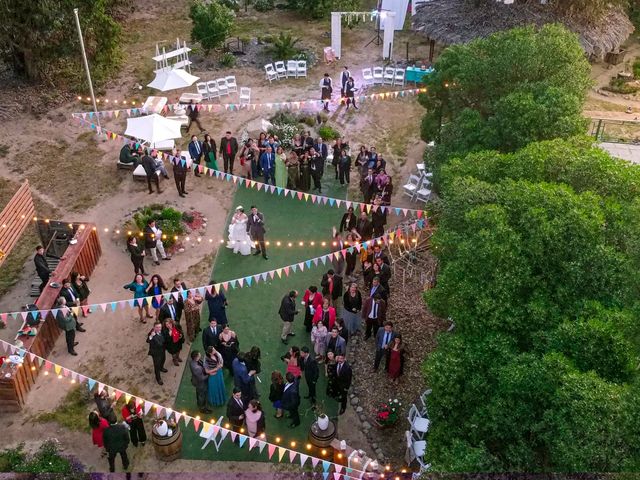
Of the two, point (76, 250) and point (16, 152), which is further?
point (16, 152)

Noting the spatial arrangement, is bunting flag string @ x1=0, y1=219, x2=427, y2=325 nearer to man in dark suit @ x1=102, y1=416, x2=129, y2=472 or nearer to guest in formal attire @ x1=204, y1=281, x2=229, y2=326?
guest in formal attire @ x1=204, y1=281, x2=229, y2=326

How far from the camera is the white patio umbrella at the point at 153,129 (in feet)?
65.7

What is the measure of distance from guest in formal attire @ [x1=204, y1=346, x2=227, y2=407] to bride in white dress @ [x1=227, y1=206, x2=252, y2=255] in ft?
14.9

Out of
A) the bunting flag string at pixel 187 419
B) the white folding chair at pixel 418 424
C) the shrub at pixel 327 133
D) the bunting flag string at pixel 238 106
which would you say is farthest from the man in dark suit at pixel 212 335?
the bunting flag string at pixel 238 106

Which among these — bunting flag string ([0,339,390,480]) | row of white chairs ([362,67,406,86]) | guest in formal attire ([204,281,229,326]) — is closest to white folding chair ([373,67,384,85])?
row of white chairs ([362,67,406,86])

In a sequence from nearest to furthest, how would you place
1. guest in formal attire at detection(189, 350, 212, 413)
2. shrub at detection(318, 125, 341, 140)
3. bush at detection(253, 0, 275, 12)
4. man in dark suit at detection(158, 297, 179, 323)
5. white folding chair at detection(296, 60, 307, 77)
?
guest in formal attire at detection(189, 350, 212, 413) → man in dark suit at detection(158, 297, 179, 323) → shrub at detection(318, 125, 341, 140) → white folding chair at detection(296, 60, 307, 77) → bush at detection(253, 0, 275, 12)

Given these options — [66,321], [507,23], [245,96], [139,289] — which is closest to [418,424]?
[139,289]

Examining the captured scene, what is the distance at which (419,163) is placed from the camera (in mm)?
21547

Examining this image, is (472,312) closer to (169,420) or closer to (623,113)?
(169,420)

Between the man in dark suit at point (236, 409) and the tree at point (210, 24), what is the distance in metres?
17.9

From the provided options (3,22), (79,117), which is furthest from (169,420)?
(3,22)

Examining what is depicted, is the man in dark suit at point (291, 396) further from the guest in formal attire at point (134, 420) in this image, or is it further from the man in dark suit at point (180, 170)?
the man in dark suit at point (180, 170)

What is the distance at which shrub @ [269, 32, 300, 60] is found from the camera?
27.2m

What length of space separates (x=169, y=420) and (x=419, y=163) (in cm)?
1185
